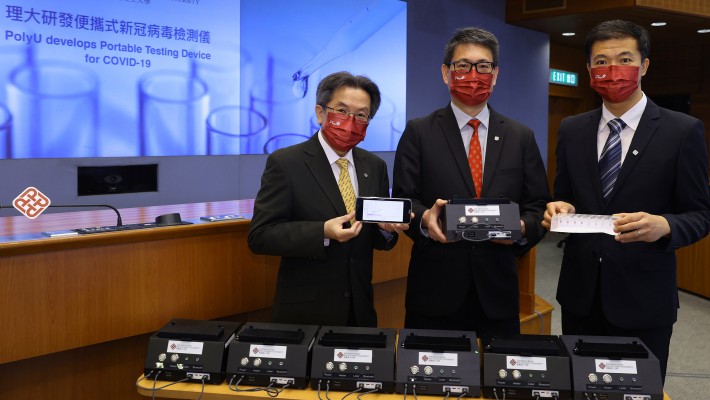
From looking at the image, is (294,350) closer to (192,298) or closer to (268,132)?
(192,298)

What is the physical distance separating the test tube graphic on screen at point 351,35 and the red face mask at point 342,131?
3.90m

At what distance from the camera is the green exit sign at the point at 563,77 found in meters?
10.4

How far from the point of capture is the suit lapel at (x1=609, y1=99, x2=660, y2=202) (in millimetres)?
2045

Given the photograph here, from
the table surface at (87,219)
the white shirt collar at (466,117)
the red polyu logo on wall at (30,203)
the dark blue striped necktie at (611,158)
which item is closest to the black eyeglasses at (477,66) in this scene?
the white shirt collar at (466,117)

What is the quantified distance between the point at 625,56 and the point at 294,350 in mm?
1451

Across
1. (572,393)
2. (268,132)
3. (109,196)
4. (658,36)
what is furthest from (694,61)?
(572,393)

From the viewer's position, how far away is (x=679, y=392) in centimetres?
387

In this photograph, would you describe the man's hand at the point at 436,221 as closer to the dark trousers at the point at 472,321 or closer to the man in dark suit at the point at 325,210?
the man in dark suit at the point at 325,210

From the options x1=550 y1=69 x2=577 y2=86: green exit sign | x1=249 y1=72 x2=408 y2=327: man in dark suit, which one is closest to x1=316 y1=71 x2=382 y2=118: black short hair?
x1=249 y1=72 x2=408 y2=327: man in dark suit

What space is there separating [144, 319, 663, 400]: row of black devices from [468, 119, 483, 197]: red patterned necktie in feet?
1.77

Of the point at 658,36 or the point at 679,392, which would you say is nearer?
the point at 679,392

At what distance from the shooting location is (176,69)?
Answer: 4.99m

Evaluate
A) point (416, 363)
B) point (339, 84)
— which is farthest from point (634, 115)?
point (416, 363)

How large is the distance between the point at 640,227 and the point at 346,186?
0.94 m
